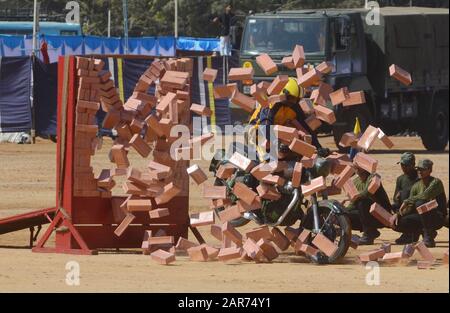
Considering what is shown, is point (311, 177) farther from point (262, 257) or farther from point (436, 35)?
point (436, 35)

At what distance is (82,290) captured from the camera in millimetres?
10641

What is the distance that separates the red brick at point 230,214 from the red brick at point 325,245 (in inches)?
34.5

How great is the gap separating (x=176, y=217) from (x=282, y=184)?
150 centimetres

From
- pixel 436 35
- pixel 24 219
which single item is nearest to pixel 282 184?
pixel 24 219

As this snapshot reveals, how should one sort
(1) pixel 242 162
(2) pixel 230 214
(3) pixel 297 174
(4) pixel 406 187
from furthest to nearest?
(4) pixel 406 187, (2) pixel 230 214, (1) pixel 242 162, (3) pixel 297 174

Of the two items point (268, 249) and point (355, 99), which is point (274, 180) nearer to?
point (268, 249)

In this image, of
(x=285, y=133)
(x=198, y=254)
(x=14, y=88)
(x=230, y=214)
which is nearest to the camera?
(x=285, y=133)

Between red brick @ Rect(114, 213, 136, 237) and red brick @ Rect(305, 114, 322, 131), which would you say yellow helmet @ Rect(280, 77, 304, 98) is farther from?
red brick @ Rect(114, 213, 136, 237)

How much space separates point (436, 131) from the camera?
27891 millimetres

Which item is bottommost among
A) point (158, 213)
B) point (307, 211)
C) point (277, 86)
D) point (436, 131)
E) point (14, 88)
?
point (436, 131)

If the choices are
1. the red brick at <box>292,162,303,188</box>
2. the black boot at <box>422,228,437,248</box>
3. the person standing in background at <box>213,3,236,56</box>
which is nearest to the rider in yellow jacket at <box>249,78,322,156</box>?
the red brick at <box>292,162,303,188</box>

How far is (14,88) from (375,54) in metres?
7.08

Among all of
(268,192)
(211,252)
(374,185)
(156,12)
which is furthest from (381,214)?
(156,12)

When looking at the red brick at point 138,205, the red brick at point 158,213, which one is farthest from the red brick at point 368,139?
the red brick at point 138,205
